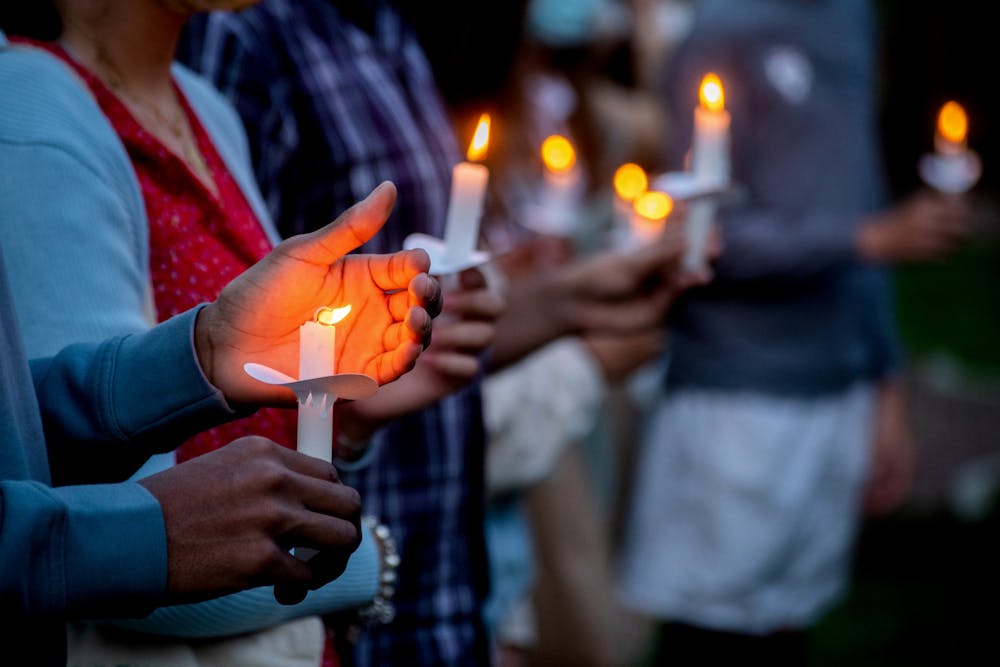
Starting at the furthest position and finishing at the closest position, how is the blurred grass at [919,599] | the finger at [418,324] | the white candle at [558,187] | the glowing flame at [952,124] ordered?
1. the blurred grass at [919,599]
2. the white candle at [558,187]
3. the glowing flame at [952,124]
4. the finger at [418,324]

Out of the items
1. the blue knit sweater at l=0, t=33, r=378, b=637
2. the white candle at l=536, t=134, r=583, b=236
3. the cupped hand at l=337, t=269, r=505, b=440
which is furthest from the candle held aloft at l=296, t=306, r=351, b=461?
the white candle at l=536, t=134, r=583, b=236

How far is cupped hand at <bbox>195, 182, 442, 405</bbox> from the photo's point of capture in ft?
3.65

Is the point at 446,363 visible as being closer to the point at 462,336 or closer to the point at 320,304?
the point at 462,336

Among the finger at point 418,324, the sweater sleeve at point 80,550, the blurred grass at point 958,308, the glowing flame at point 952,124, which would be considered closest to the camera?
the sweater sleeve at point 80,550

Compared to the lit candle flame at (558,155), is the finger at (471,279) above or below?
below

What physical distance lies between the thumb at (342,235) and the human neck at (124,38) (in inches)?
17.5

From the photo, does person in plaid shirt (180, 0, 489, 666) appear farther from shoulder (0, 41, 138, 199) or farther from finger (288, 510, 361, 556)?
finger (288, 510, 361, 556)

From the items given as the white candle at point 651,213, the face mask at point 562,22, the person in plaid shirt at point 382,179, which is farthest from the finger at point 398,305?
the face mask at point 562,22

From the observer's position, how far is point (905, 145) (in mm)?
15461

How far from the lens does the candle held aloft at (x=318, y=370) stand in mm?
1048

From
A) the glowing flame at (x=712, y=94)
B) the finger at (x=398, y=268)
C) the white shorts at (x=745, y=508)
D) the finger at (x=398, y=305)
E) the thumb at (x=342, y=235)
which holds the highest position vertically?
the glowing flame at (x=712, y=94)

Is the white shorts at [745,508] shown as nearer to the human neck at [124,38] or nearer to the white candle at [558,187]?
the white candle at [558,187]

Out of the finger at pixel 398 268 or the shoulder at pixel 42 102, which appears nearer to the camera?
the finger at pixel 398 268

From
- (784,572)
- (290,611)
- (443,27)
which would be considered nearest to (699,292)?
(784,572)
